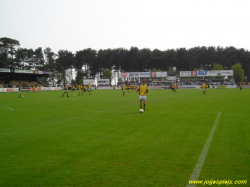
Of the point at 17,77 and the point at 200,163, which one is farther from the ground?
the point at 17,77

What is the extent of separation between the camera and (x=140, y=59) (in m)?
125

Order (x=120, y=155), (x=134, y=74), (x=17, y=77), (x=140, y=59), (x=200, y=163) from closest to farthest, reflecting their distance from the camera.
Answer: (x=200, y=163)
(x=120, y=155)
(x=17, y=77)
(x=134, y=74)
(x=140, y=59)

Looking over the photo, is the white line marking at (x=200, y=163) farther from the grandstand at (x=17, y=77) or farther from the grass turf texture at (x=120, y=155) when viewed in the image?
the grandstand at (x=17, y=77)

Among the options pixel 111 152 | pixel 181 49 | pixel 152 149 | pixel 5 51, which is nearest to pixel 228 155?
pixel 152 149

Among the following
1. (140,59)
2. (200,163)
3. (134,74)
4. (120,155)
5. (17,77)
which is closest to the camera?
(200,163)

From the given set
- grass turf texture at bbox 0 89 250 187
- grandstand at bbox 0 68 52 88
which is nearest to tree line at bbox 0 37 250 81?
grandstand at bbox 0 68 52 88

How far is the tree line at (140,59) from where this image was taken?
123500 millimetres

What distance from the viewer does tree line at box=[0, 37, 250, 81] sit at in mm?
123500

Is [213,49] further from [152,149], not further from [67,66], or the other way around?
[152,149]

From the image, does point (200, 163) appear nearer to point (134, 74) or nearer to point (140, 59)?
point (134, 74)

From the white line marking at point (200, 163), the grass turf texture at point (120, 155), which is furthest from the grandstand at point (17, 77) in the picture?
the white line marking at point (200, 163)

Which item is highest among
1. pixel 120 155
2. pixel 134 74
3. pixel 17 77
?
pixel 134 74

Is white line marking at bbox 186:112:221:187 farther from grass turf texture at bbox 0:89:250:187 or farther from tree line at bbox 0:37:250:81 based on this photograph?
tree line at bbox 0:37:250:81

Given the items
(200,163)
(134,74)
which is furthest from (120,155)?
(134,74)
